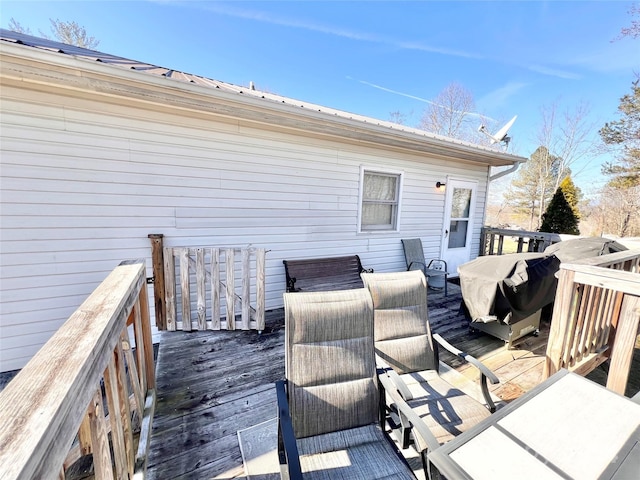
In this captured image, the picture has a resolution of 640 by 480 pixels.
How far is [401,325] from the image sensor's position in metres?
2.20

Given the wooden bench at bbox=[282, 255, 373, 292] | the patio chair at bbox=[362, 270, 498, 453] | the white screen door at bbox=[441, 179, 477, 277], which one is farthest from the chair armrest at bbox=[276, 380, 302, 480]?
the white screen door at bbox=[441, 179, 477, 277]

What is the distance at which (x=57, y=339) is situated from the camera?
104 centimetres

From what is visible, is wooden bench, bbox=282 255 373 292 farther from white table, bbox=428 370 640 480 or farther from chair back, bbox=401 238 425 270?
white table, bbox=428 370 640 480

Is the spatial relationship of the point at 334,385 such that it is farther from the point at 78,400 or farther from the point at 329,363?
the point at 78,400

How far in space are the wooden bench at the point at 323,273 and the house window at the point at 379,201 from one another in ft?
2.55

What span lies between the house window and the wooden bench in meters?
0.78

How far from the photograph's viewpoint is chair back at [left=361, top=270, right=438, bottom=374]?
2.14 metres

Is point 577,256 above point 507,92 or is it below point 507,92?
below

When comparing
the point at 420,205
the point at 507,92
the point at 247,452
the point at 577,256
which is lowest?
the point at 247,452

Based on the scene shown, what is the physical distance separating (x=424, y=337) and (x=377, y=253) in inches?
112

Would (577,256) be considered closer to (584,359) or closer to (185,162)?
(584,359)

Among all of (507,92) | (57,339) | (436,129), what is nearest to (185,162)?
(57,339)

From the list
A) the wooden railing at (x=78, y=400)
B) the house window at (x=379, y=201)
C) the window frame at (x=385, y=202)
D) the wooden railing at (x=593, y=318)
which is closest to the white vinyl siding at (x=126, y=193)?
the window frame at (x=385, y=202)

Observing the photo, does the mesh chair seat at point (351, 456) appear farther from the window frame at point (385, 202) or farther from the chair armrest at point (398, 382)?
the window frame at point (385, 202)
